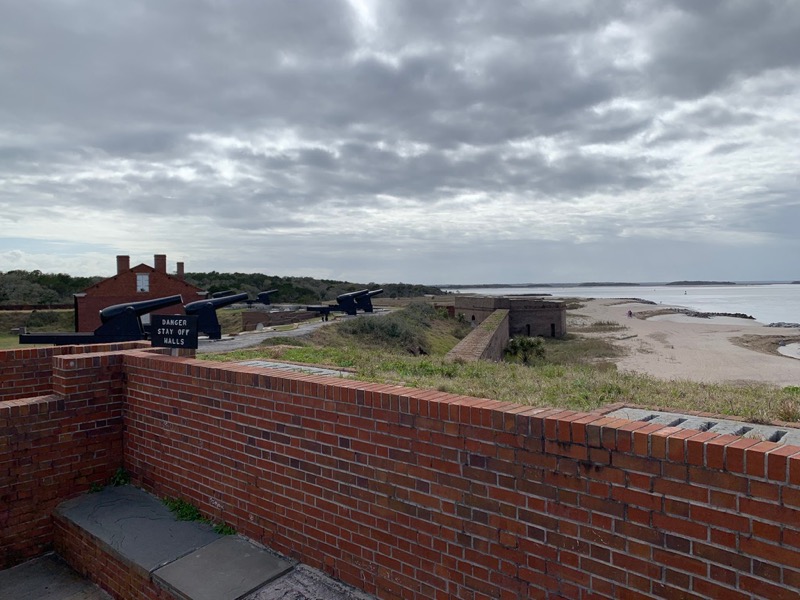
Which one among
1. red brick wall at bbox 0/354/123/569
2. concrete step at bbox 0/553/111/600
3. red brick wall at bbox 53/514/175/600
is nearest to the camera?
red brick wall at bbox 53/514/175/600

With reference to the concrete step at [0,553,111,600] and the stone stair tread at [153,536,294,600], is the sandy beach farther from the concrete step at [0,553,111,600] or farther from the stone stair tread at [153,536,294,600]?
the concrete step at [0,553,111,600]

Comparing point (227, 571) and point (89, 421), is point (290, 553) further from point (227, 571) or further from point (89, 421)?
point (89, 421)

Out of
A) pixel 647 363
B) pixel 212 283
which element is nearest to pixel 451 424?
pixel 647 363

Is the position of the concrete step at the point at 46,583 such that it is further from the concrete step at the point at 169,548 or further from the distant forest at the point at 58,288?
the distant forest at the point at 58,288

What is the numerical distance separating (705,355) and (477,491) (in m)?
35.4

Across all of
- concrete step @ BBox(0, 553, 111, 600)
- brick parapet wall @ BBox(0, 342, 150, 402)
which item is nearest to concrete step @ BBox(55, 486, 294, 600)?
concrete step @ BBox(0, 553, 111, 600)

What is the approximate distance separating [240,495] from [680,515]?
→ 122 inches

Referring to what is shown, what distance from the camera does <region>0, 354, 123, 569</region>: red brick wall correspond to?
453cm

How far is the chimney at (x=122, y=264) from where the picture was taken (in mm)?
30136

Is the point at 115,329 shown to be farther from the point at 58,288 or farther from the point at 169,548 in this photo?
the point at 58,288

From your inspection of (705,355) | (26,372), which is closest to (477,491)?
(26,372)

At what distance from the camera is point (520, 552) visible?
276 cm

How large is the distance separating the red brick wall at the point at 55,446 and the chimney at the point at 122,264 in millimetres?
27712

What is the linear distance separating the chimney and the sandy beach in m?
25.8
